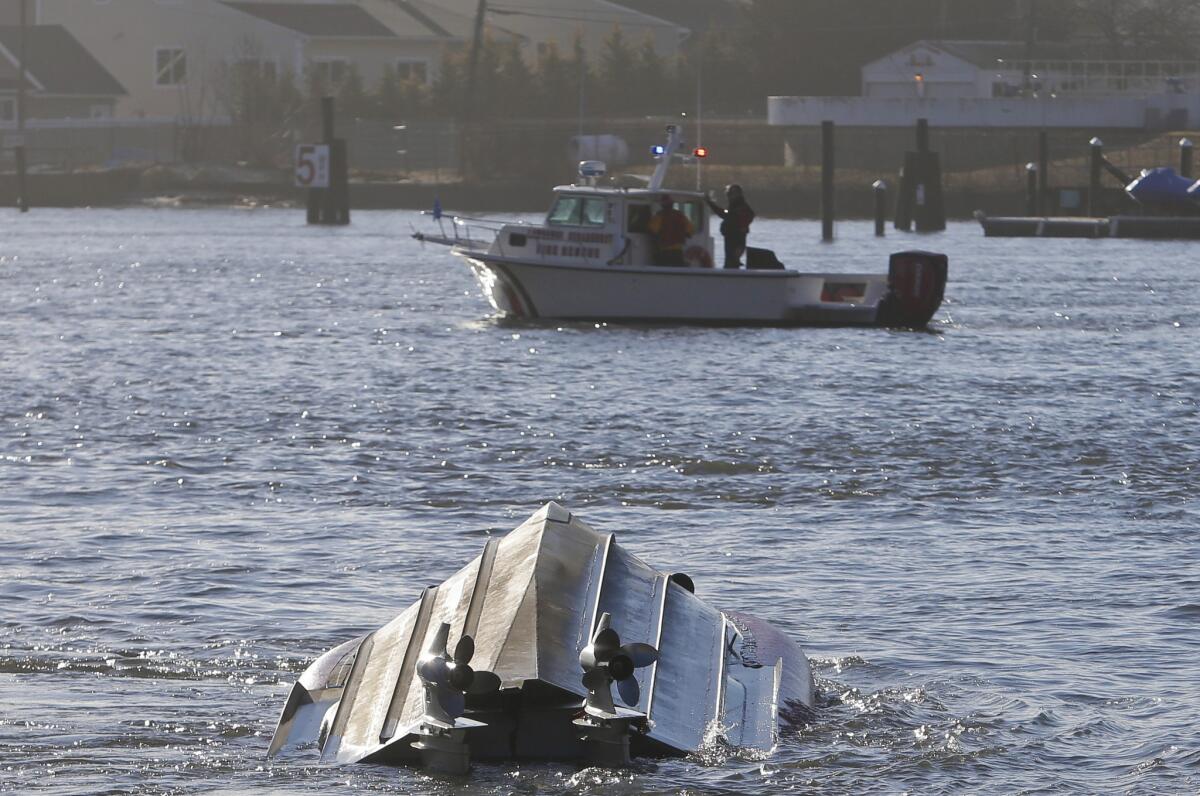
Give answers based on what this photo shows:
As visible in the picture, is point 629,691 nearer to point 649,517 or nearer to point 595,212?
point 649,517

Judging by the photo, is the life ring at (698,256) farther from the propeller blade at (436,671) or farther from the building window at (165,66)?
the building window at (165,66)

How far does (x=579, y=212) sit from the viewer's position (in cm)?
2964

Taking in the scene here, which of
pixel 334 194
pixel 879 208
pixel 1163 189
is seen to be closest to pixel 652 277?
pixel 879 208

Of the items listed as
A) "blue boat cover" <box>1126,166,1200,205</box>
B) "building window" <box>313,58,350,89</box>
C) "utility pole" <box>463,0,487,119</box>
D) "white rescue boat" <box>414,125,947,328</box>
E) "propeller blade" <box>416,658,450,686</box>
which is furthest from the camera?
"building window" <box>313,58,350,89</box>

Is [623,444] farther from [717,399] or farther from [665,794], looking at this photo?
[665,794]

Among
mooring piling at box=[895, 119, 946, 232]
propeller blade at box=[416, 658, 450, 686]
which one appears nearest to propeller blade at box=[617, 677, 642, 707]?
propeller blade at box=[416, 658, 450, 686]

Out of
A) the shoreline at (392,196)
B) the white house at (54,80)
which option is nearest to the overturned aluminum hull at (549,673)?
the shoreline at (392,196)

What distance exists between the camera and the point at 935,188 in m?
62.3

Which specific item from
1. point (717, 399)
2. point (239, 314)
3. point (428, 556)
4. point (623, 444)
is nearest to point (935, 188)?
point (239, 314)

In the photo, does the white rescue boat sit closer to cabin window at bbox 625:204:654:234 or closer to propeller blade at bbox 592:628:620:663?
cabin window at bbox 625:204:654:234

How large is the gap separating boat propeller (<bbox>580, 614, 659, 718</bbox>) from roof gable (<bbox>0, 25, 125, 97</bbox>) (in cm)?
9287

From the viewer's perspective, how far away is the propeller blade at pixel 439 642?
7017 millimetres

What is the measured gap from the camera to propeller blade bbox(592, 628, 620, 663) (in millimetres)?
6930

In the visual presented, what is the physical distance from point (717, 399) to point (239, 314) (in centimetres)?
1489
